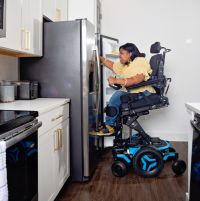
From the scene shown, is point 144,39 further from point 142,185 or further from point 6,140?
point 6,140

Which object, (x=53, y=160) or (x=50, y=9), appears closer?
(x=53, y=160)

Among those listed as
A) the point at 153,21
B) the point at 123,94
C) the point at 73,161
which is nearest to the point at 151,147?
the point at 123,94

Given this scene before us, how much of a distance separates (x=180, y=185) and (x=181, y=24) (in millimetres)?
2599

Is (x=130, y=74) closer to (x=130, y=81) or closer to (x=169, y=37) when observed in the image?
(x=130, y=81)

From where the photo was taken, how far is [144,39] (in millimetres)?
3602

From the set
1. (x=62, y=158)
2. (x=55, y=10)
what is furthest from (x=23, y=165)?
(x=55, y=10)

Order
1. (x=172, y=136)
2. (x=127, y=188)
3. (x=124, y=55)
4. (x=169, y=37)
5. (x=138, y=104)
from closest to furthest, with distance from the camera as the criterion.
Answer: (x=127, y=188) < (x=138, y=104) < (x=124, y=55) < (x=169, y=37) < (x=172, y=136)

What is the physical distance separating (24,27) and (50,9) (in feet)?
1.88

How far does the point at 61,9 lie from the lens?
254cm

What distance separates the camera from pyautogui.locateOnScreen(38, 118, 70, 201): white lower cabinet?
1.46m

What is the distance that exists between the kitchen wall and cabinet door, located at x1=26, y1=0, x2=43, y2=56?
1.84 m

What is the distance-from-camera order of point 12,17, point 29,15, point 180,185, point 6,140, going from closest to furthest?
1. point 6,140
2. point 12,17
3. point 29,15
4. point 180,185

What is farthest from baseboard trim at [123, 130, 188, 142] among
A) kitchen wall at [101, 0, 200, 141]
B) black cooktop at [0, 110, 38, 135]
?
black cooktop at [0, 110, 38, 135]

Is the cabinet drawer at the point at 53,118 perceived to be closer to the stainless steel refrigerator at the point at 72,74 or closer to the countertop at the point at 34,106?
the countertop at the point at 34,106
